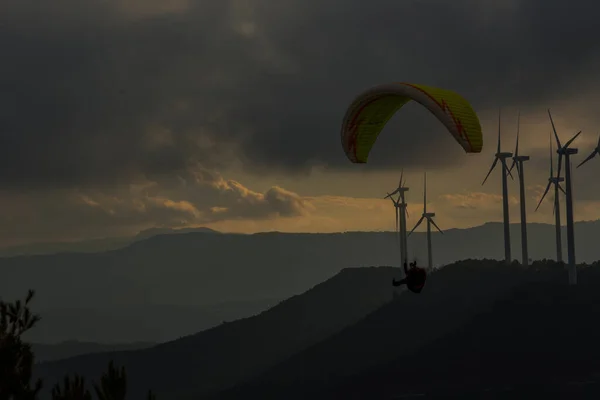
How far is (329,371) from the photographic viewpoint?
645 ft

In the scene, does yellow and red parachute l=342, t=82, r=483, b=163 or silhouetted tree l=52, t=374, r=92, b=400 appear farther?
yellow and red parachute l=342, t=82, r=483, b=163

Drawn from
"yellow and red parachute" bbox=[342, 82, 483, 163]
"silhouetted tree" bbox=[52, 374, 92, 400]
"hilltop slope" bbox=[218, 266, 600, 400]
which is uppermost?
"yellow and red parachute" bbox=[342, 82, 483, 163]

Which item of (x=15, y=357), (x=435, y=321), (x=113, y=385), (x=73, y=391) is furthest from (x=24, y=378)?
(x=435, y=321)

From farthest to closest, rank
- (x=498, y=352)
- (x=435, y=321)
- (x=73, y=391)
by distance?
(x=435, y=321)
(x=498, y=352)
(x=73, y=391)

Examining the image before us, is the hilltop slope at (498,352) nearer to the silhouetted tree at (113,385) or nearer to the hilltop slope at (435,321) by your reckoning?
the hilltop slope at (435,321)

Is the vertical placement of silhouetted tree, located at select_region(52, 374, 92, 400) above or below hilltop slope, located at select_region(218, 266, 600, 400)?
above

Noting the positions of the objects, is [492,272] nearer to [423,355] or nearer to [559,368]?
[423,355]

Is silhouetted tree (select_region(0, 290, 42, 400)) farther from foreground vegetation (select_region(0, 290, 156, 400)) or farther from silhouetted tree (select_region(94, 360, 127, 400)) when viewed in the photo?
silhouetted tree (select_region(94, 360, 127, 400))

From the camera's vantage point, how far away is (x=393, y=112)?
65875 millimetres

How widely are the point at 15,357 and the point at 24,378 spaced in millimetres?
875

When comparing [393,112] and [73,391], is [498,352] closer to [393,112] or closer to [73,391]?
[393,112]

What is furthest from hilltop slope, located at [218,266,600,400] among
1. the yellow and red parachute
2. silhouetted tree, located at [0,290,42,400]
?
silhouetted tree, located at [0,290,42,400]

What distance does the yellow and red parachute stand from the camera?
174 feet

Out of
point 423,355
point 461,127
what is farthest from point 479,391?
point 461,127
